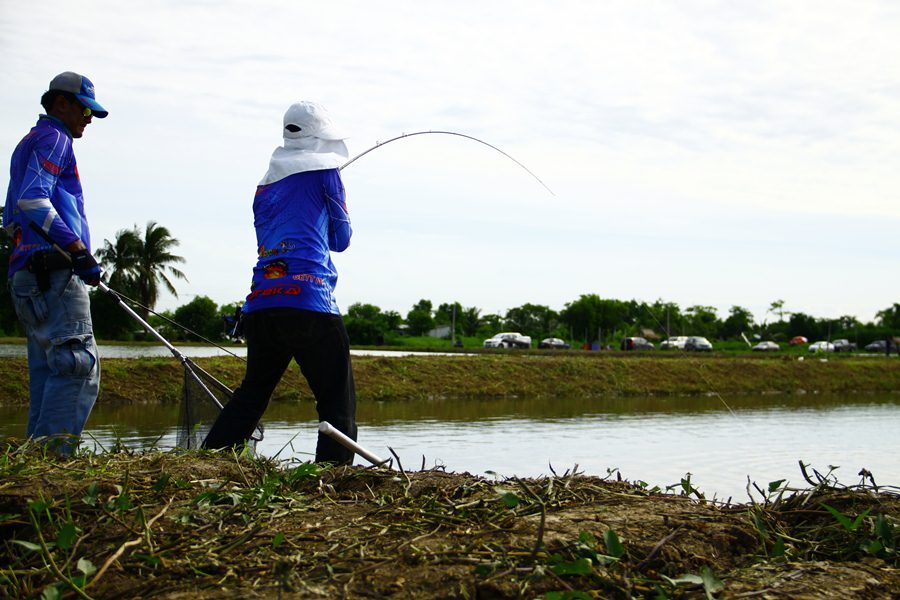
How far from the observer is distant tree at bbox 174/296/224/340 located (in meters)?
43.9

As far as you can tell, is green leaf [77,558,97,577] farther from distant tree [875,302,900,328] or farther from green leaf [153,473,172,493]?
distant tree [875,302,900,328]

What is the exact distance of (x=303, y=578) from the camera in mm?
2299

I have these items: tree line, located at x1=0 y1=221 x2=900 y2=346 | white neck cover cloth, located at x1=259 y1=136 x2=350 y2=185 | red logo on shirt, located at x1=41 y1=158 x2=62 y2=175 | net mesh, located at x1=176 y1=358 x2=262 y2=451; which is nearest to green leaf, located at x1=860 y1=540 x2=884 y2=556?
white neck cover cloth, located at x1=259 y1=136 x2=350 y2=185

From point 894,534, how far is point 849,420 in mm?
11921

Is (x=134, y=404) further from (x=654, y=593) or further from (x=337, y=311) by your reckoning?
(x=654, y=593)

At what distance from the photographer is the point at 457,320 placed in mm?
98188

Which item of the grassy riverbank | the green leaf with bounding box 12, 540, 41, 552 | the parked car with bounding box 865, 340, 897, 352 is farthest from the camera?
the parked car with bounding box 865, 340, 897, 352

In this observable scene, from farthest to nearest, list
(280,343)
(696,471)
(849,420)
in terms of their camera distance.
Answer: (849,420)
(696,471)
(280,343)

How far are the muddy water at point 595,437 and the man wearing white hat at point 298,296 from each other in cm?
33

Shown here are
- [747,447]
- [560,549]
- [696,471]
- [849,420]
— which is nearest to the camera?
[560,549]

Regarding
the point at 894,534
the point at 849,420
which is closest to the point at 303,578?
the point at 894,534

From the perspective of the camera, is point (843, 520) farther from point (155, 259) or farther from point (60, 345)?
point (155, 259)

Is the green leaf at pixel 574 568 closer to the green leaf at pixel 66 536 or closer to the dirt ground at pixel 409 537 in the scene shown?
the dirt ground at pixel 409 537

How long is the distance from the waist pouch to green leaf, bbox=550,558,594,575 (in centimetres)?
310
